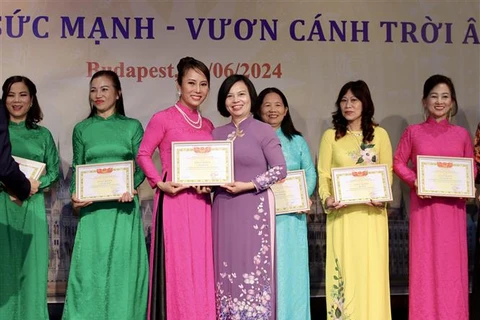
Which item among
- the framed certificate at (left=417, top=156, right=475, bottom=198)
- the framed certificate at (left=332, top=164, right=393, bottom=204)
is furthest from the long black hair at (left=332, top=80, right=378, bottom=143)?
the framed certificate at (left=417, top=156, right=475, bottom=198)

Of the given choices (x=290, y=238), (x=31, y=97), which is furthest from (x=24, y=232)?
(x=290, y=238)

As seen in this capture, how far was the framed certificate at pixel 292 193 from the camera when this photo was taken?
5109 millimetres

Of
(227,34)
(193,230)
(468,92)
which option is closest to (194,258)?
(193,230)

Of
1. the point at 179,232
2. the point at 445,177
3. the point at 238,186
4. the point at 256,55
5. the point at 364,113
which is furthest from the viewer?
the point at 256,55

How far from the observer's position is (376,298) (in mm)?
5078

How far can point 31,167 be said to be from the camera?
4.94 metres

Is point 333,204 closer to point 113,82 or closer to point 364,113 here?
point 364,113

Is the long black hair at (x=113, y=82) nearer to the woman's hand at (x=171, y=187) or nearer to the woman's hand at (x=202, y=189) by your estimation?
the woman's hand at (x=171, y=187)

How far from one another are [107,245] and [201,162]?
946mm

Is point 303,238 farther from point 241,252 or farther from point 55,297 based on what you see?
point 55,297

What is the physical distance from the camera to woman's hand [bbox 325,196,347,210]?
504 cm

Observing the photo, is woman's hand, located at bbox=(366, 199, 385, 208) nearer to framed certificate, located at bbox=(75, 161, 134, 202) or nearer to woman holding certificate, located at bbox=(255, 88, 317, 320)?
woman holding certificate, located at bbox=(255, 88, 317, 320)

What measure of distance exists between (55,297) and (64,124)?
4.23ft

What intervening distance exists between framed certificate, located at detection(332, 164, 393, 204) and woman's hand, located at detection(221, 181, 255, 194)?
2.62 feet
